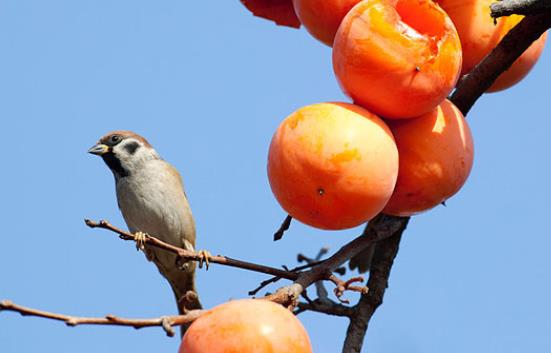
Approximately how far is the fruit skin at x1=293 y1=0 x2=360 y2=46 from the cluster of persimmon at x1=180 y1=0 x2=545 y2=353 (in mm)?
16

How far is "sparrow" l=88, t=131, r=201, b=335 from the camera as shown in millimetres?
7324

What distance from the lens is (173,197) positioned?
746cm

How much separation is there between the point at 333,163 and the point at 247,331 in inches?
24.0

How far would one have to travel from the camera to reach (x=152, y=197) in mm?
7336

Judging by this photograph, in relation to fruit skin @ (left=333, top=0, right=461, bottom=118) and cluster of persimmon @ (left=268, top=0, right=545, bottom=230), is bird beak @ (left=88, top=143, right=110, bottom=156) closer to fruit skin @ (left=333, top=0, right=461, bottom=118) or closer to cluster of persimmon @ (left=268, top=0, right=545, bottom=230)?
cluster of persimmon @ (left=268, top=0, right=545, bottom=230)

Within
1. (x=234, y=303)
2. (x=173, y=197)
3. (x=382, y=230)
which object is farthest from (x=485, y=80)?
(x=173, y=197)

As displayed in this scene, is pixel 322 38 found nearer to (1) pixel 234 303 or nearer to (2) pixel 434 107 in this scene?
(2) pixel 434 107

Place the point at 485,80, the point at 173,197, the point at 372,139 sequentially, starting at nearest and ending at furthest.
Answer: the point at 372,139, the point at 485,80, the point at 173,197

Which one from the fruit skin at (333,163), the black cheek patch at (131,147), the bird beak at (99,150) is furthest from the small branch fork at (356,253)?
the bird beak at (99,150)

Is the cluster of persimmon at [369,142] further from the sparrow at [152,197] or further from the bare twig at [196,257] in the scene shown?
the sparrow at [152,197]

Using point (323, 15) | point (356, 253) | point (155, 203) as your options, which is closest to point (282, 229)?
point (356, 253)

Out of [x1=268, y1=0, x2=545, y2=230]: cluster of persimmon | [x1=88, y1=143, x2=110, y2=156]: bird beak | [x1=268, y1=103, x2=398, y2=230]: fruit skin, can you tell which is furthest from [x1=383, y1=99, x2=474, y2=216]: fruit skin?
[x1=88, y1=143, x2=110, y2=156]: bird beak

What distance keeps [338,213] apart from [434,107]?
51cm

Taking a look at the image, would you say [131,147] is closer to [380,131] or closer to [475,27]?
[475,27]
